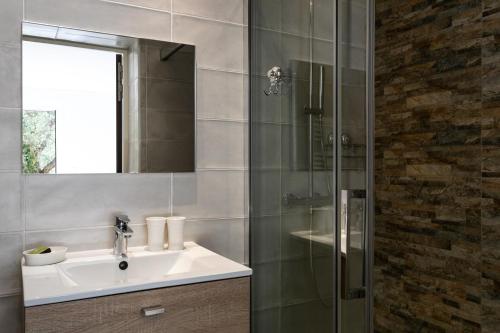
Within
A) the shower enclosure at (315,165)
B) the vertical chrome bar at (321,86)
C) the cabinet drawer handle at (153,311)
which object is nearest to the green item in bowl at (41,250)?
the cabinet drawer handle at (153,311)

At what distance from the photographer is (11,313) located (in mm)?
1531

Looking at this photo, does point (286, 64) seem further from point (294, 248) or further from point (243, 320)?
point (243, 320)

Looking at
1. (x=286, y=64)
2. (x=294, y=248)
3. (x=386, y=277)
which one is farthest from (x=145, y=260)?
(x=386, y=277)

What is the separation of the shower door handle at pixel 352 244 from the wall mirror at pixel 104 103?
0.77 metres

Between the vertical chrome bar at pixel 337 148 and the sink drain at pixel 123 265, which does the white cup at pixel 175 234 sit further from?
the vertical chrome bar at pixel 337 148

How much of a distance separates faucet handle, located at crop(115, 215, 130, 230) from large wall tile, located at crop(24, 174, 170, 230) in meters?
0.09

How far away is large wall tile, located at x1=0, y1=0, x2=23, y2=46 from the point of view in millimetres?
→ 1521

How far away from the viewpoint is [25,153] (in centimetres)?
155

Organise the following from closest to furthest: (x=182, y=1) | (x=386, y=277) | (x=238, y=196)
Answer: (x=182, y=1)
(x=238, y=196)
(x=386, y=277)

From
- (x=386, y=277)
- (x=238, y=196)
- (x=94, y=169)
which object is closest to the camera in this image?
(x=94, y=169)

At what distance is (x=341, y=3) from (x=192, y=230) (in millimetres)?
1125

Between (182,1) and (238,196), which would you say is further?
(238,196)

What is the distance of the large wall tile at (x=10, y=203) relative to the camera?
152 cm

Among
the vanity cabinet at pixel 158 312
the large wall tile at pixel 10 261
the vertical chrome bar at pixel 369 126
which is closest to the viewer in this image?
the vanity cabinet at pixel 158 312
